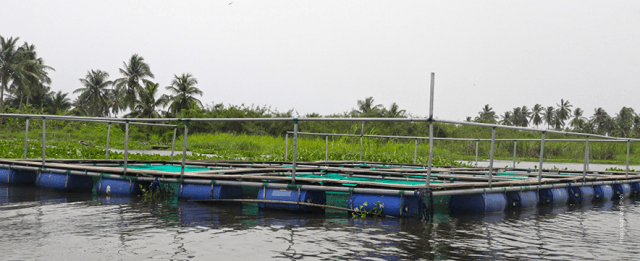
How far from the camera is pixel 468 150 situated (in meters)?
31.2

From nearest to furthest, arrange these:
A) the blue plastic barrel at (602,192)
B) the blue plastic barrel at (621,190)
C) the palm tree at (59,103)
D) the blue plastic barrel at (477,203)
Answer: the blue plastic barrel at (477,203) → the blue plastic barrel at (602,192) → the blue plastic barrel at (621,190) → the palm tree at (59,103)

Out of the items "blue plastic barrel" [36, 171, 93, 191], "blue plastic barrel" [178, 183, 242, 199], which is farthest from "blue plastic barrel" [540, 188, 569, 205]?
"blue plastic barrel" [36, 171, 93, 191]

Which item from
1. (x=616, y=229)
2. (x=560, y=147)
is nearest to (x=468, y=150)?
(x=560, y=147)

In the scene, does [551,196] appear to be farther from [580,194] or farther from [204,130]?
[204,130]

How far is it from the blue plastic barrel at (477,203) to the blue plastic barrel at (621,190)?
4948 mm

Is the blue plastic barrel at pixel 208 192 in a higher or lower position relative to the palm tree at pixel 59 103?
lower

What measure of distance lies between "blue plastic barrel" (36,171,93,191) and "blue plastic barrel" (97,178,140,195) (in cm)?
71

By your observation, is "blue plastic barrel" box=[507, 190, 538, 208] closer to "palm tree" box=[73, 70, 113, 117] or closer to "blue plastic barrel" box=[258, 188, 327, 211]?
"blue plastic barrel" box=[258, 188, 327, 211]

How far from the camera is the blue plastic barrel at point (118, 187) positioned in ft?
30.6

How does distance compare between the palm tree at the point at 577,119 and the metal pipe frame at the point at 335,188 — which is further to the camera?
the palm tree at the point at 577,119

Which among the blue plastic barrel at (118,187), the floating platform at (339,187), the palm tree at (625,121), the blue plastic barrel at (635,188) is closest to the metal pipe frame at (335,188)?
the floating platform at (339,187)

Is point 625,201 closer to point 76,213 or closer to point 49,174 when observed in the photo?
point 76,213

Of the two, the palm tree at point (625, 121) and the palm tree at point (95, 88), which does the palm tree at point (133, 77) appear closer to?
the palm tree at point (95, 88)

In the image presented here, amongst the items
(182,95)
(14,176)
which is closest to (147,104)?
(182,95)
